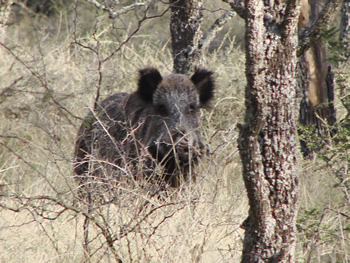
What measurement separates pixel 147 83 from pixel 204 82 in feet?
2.02

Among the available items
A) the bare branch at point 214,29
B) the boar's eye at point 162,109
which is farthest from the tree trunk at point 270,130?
the bare branch at point 214,29

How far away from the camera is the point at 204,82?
5.61 metres

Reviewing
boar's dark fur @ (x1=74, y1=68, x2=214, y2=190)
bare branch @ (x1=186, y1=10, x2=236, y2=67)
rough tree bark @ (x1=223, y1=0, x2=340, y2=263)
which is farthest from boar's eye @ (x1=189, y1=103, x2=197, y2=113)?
rough tree bark @ (x1=223, y1=0, x2=340, y2=263)

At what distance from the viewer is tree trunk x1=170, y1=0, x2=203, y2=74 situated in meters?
6.12

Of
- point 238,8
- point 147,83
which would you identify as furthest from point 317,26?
point 147,83

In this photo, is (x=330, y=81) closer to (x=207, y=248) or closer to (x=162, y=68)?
(x=162, y=68)

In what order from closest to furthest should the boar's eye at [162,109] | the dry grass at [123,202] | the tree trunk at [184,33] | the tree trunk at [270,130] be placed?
the tree trunk at [270,130], the dry grass at [123,202], the boar's eye at [162,109], the tree trunk at [184,33]

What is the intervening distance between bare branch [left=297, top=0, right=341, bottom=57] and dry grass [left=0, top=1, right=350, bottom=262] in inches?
44.7

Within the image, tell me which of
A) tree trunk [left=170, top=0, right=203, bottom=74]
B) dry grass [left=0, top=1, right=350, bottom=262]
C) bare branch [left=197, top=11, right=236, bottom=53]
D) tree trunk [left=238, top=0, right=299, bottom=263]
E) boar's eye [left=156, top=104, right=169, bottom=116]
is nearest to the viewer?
tree trunk [left=238, top=0, right=299, bottom=263]

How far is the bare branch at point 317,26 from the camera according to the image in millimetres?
3074

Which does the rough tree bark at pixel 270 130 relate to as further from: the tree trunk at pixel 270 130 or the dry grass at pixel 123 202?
the dry grass at pixel 123 202

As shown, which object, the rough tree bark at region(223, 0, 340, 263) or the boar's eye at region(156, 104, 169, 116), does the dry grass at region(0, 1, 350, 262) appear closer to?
the rough tree bark at region(223, 0, 340, 263)

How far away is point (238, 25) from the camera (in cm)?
1456

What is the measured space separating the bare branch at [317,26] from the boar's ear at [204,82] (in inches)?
95.8
